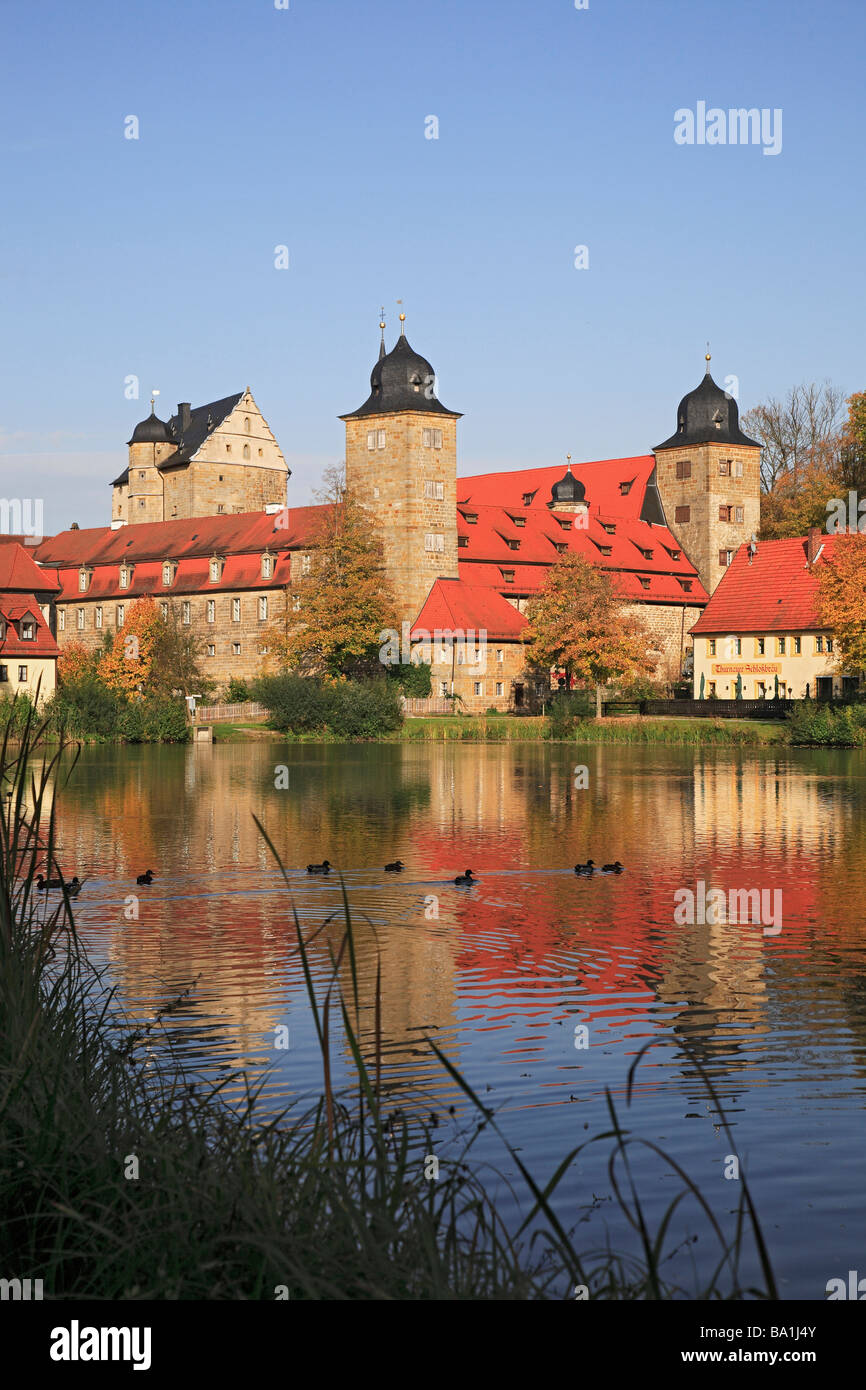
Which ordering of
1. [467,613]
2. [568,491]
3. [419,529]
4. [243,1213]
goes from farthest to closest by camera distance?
Result: [568,491] < [419,529] < [467,613] < [243,1213]

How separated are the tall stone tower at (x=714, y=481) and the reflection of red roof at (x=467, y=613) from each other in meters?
18.9

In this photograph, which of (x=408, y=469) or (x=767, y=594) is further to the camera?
(x=408, y=469)

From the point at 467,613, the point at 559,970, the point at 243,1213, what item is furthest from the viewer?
the point at 467,613

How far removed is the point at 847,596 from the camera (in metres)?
59.5

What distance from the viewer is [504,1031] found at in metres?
10.5

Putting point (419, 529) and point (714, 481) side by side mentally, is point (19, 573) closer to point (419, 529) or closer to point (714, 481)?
point (419, 529)

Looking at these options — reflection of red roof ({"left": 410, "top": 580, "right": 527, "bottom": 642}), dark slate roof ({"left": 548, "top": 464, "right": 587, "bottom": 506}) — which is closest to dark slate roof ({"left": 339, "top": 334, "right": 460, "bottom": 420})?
reflection of red roof ({"left": 410, "top": 580, "right": 527, "bottom": 642})

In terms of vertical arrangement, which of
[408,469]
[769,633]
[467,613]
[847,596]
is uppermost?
[408,469]

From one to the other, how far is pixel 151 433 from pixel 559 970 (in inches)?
4316

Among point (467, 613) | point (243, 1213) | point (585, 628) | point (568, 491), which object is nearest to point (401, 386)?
point (467, 613)

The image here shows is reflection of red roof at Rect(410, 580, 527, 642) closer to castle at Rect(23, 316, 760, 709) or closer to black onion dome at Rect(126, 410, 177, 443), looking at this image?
castle at Rect(23, 316, 760, 709)

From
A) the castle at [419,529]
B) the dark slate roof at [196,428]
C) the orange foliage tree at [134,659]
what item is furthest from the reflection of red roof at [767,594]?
the dark slate roof at [196,428]

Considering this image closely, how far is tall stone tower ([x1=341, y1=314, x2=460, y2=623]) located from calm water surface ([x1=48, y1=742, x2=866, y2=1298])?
2340 inches

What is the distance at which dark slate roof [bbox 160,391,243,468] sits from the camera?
371ft
